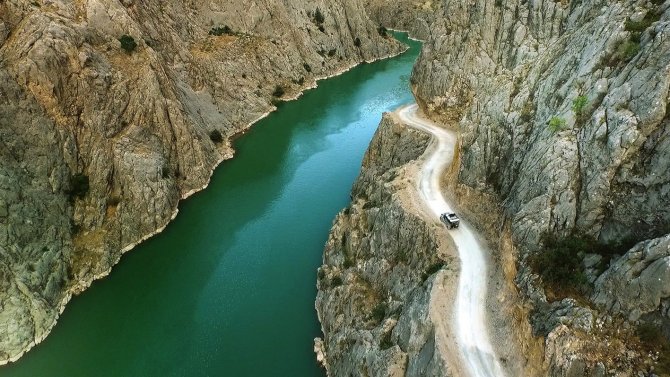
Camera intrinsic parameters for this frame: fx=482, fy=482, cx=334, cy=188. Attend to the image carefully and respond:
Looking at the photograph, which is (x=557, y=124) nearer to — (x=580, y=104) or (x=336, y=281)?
(x=580, y=104)

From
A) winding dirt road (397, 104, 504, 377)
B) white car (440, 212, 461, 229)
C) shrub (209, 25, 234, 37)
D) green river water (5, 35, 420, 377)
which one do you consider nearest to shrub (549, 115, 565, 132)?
winding dirt road (397, 104, 504, 377)

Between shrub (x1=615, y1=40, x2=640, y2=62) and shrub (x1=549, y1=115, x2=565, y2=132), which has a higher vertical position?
shrub (x1=615, y1=40, x2=640, y2=62)

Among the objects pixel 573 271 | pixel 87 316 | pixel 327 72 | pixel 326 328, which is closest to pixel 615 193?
pixel 573 271

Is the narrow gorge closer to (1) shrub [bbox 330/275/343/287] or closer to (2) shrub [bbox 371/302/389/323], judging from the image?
(1) shrub [bbox 330/275/343/287]

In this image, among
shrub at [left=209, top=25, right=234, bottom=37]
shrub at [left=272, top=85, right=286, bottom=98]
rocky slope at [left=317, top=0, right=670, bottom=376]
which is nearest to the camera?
rocky slope at [left=317, top=0, right=670, bottom=376]

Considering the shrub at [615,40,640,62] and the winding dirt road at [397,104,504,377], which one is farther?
the shrub at [615,40,640,62]

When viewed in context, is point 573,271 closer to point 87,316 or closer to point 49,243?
point 87,316

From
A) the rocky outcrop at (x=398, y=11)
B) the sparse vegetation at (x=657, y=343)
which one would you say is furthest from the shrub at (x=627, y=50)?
the rocky outcrop at (x=398, y=11)
